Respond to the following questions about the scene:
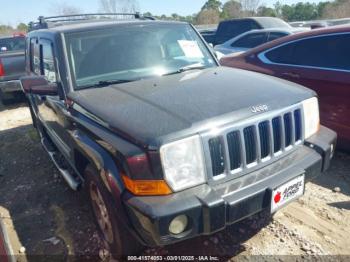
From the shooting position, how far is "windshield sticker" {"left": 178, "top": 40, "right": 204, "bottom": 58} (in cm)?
360

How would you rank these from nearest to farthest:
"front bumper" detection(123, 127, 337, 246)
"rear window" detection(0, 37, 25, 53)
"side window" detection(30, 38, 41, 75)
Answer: "front bumper" detection(123, 127, 337, 246)
"side window" detection(30, 38, 41, 75)
"rear window" detection(0, 37, 25, 53)

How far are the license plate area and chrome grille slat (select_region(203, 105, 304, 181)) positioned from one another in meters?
0.21

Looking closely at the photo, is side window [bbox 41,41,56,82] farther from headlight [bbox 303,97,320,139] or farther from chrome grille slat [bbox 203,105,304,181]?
headlight [bbox 303,97,320,139]

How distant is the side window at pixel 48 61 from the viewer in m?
3.25

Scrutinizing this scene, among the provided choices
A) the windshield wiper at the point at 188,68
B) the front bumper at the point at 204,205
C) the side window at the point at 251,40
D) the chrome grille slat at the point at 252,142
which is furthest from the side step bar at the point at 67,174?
the side window at the point at 251,40

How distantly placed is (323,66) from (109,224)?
3085 millimetres

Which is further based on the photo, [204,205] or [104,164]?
[104,164]

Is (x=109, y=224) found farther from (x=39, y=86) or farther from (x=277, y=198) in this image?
(x=39, y=86)

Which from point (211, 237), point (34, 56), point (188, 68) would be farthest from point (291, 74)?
point (34, 56)

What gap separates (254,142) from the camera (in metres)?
2.31

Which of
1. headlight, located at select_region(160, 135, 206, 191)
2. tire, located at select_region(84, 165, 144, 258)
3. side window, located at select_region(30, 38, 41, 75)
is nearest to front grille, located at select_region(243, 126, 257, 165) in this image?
headlight, located at select_region(160, 135, 206, 191)

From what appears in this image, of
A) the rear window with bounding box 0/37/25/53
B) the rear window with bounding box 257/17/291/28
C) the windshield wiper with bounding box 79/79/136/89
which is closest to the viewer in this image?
the windshield wiper with bounding box 79/79/136/89

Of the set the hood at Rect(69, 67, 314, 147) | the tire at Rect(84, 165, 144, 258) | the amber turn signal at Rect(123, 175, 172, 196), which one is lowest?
the tire at Rect(84, 165, 144, 258)

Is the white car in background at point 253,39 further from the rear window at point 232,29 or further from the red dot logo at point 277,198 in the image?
the red dot logo at point 277,198
